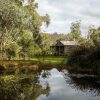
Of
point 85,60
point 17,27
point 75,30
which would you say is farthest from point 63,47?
point 85,60

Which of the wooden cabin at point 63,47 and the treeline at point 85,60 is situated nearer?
the treeline at point 85,60

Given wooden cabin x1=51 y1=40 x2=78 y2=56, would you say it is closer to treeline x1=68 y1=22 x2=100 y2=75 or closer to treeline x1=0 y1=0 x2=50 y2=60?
treeline x1=0 y1=0 x2=50 y2=60

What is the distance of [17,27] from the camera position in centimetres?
5938

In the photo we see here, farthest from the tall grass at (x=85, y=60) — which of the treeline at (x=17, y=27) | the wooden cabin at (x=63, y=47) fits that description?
the wooden cabin at (x=63, y=47)

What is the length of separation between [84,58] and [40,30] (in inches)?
1494

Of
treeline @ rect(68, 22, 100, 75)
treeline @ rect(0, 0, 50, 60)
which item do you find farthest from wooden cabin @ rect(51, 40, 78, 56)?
treeline @ rect(68, 22, 100, 75)

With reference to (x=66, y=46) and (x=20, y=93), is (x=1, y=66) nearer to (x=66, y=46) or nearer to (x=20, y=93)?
(x=20, y=93)

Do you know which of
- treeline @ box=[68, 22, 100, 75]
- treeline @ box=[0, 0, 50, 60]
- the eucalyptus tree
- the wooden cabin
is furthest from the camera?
the eucalyptus tree

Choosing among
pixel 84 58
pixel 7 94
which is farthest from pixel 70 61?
pixel 7 94

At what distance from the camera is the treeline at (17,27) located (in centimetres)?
5459

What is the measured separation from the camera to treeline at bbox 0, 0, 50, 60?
54.6m

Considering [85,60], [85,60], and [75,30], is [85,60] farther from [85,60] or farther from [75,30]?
[75,30]

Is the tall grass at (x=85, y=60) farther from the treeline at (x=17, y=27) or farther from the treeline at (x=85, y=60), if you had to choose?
the treeline at (x=17, y=27)

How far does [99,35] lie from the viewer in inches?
4333
